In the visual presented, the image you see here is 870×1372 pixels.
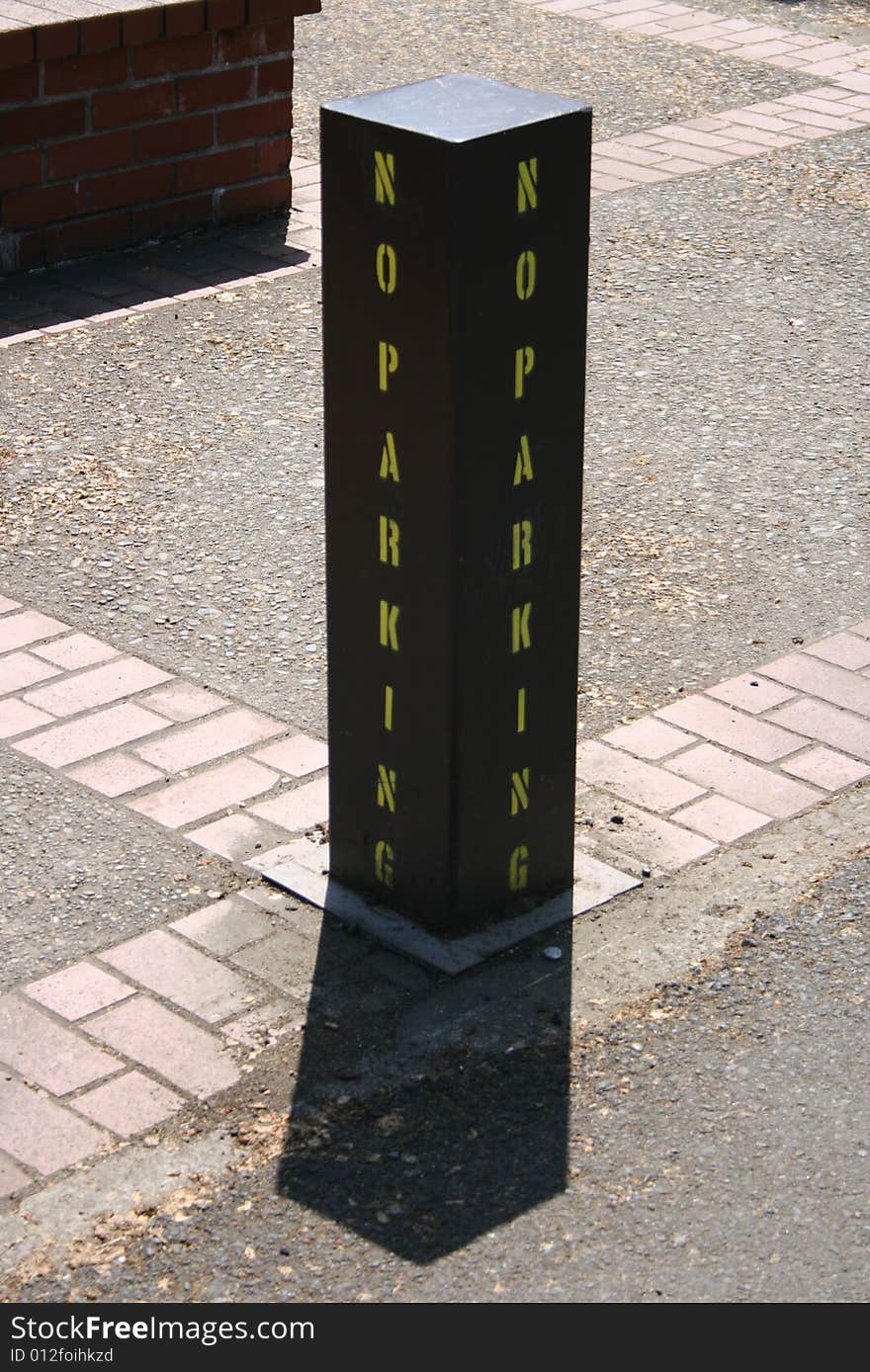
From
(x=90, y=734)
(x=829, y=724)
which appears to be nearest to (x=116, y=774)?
(x=90, y=734)

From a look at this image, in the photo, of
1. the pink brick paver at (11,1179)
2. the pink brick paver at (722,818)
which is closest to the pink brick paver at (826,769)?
the pink brick paver at (722,818)

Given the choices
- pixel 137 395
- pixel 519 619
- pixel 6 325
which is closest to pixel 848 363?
pixel 137 395

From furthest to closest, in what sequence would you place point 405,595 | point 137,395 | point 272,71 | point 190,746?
point 272,71 < point 137,395 < point 190,746 < point 405,595

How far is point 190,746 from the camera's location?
480 cm

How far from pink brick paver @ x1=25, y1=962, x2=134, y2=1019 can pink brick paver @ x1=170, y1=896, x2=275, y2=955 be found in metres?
0.21

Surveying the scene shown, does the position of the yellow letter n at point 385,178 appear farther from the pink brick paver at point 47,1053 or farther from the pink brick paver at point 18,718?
the pink brick paver at point 18,718

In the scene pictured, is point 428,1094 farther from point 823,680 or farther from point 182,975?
point 823,680

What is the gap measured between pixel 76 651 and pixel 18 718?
1.19 ft

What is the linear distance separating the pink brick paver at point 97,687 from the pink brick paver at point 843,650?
5.68 ft

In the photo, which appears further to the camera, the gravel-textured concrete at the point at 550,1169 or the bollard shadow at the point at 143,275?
the bollard shadow at the point at 143,275

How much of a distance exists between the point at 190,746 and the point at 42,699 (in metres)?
0.46

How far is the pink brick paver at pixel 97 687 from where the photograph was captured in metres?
4.98

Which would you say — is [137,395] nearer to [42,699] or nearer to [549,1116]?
[42,699]

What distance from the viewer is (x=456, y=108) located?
367cm
